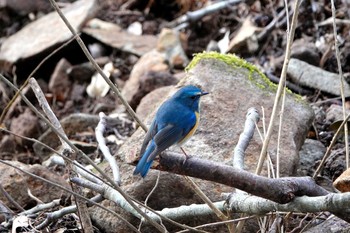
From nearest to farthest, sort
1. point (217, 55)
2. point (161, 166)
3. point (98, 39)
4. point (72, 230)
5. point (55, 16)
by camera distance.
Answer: point (161, 166)
point (72, 230)
point (217, 55)
point (98, 39)
point (55, 16)

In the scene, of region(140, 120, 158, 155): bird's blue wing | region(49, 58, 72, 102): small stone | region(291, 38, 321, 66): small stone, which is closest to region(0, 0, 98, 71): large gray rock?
region(49, 58, 72, 102): small stone

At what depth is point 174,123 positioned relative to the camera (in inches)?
142

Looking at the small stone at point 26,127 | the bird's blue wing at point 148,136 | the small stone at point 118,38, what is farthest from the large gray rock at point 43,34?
the bird's blue wing at point 148,136

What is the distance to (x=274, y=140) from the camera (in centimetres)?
425

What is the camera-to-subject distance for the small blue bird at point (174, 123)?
130 inches

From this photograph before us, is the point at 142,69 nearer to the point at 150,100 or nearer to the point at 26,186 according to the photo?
the point at 150,100

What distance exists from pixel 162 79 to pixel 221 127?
198cm

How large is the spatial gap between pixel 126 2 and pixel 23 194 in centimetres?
467

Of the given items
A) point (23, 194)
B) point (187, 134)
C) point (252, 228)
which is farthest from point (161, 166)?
point (23, 194)

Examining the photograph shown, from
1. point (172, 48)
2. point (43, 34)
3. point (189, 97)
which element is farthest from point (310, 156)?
point (43, 34)

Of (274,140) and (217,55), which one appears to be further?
(217,55)

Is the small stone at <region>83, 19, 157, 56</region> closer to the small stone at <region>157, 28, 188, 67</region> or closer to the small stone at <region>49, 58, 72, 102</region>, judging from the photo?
the small stone at <region>157, 28, 188, 67</region>

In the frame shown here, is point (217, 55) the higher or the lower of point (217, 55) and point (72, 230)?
the higher

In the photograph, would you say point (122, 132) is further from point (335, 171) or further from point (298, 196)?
point (298, 196)
